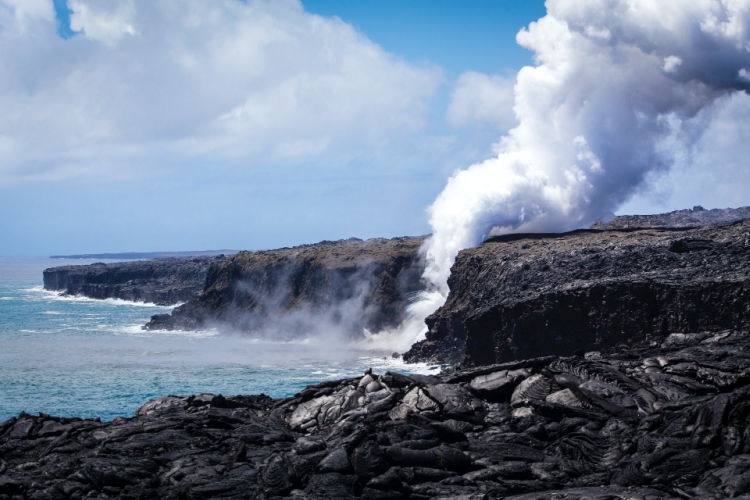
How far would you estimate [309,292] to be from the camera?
69938 mm

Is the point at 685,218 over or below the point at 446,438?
over

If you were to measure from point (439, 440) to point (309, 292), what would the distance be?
56.5 m

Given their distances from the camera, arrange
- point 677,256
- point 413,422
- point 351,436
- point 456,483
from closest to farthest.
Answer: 1. point 456,483
2. point 351,436
3. point 413,422
4. point 677,256

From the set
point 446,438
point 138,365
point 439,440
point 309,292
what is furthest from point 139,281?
point 439,440

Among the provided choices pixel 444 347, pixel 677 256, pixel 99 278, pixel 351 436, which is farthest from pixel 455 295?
pixel 99 278

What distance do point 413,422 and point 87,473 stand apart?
6712mm

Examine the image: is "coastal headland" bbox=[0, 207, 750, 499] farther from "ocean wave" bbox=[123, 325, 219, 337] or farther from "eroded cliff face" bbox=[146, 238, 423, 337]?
"ocean wave" bbox=[123, 325, 219, 337]

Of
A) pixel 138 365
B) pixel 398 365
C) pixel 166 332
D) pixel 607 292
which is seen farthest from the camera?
pixel 166 332

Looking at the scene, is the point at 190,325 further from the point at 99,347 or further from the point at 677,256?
the point at 677,256

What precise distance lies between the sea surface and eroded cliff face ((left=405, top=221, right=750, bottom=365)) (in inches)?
328

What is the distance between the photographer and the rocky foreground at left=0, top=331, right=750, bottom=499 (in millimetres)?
12172

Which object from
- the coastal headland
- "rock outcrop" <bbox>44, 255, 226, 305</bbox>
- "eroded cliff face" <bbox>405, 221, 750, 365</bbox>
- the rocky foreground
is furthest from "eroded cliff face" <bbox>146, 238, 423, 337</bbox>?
the rocky foreground

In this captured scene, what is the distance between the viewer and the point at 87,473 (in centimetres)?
1308

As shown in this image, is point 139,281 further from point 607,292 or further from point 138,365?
point 607,292
